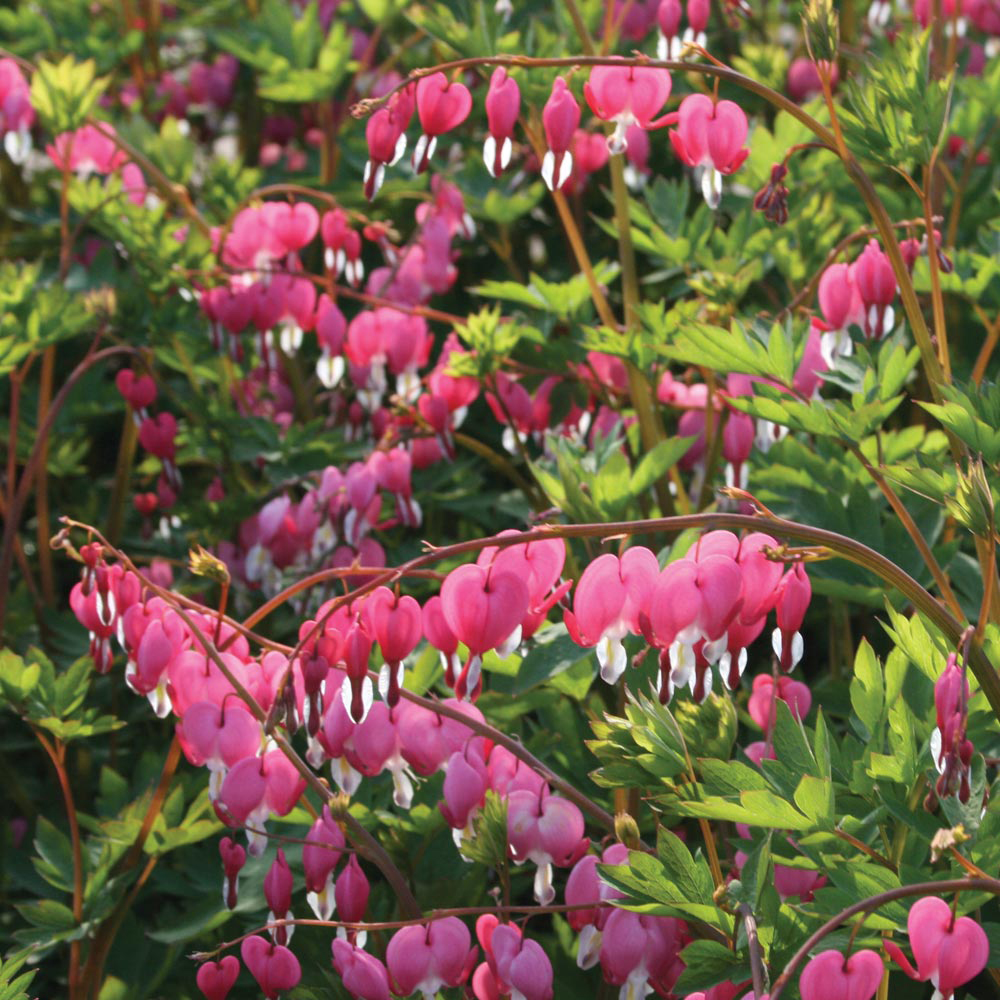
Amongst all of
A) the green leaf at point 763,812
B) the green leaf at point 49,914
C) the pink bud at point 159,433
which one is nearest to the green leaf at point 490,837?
the green leaf at point 763,812

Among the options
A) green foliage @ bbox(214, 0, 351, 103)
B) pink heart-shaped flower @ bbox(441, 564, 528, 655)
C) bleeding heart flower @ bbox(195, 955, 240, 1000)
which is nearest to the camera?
pink heart-shaped flower @ bbox(441, 564, 528, 655)

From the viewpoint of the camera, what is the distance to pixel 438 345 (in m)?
2.62

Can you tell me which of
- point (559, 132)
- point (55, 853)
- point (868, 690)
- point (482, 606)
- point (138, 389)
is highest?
point (559, 132)

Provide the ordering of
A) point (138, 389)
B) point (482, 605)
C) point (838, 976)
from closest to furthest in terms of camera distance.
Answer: point (838, 976), point (482, 605), point (138, 389)

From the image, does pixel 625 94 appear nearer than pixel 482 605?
No

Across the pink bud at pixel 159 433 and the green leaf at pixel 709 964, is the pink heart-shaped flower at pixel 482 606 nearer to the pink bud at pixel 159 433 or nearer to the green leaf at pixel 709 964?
the green leaf at pixel 709 964

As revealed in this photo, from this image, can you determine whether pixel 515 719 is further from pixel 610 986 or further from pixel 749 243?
pixel 749 243

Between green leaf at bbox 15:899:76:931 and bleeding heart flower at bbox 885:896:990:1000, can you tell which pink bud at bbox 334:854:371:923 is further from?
bleeding heart flower at bbox 885:896:990:1000

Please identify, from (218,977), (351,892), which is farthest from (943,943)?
(218,977)

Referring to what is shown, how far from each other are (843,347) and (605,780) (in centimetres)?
69

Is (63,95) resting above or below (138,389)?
above

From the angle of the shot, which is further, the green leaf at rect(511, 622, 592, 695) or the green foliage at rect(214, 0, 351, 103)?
the green foliage at rect(214, 0, 351, 103)

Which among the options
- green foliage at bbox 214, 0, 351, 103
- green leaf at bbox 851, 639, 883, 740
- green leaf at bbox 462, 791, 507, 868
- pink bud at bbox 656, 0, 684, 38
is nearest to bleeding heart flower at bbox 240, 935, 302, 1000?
green leaf at bbox 462, 791, 507, 868

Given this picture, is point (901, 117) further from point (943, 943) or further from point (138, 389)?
point (138, 389)
